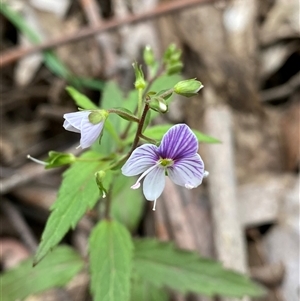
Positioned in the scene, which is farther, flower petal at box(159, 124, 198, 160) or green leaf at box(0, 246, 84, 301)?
green leaf at box(0, 246, 84, 301)

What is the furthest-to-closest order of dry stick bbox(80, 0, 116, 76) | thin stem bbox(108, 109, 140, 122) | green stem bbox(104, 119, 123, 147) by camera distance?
dry stick bbox(80, 0, 116, 76)
green stem bbox(104, 119, 123, 147)
thin stem bbox(108, 109, 140, 122)

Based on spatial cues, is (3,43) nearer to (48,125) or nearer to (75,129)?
(48,125)

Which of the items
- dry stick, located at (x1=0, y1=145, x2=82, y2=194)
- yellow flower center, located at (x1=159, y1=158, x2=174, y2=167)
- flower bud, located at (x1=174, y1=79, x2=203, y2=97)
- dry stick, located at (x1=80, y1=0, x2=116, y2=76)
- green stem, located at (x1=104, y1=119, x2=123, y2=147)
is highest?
dry stick, located at (x1=80, y1=0, x2=116, y2=76)

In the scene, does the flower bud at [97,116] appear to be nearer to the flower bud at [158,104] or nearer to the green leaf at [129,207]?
the flower bud at [158,104]

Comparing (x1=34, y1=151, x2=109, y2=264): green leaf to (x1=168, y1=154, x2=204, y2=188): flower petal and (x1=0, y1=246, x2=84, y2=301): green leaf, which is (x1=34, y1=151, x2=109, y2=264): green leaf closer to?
(x1=168, y1=154, x2=204, y2=188): flower petal

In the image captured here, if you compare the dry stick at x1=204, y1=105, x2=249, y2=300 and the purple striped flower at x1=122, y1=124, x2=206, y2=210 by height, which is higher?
the purple striped flower at x1=122, y1=124, x2=206, y2=210

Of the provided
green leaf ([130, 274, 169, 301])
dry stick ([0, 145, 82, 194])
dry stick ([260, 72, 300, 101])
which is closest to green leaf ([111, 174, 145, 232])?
green leaf ([130, 274, 169, 301])
